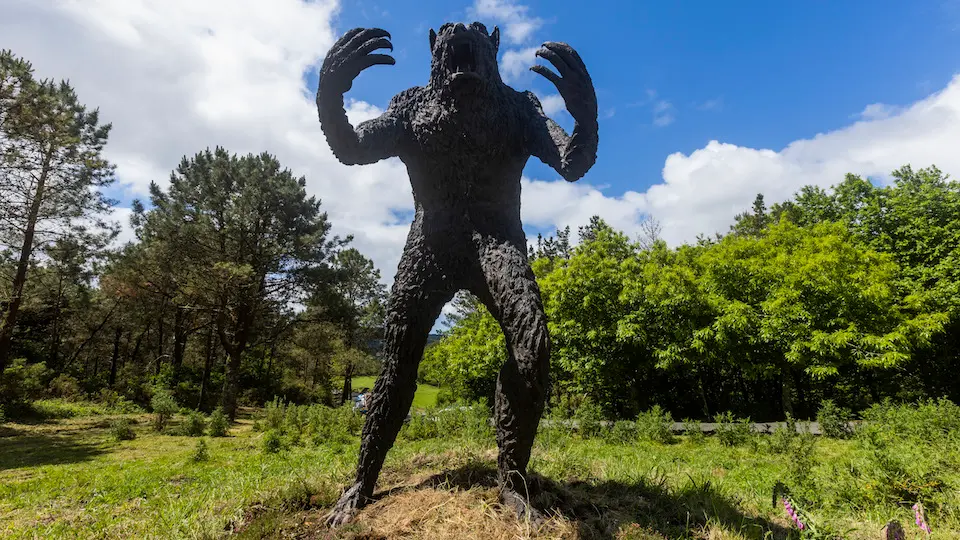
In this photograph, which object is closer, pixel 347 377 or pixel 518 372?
pixel 518 372

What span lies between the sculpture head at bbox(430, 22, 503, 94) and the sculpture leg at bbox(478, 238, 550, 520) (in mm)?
1042

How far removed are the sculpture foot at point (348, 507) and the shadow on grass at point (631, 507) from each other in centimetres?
47

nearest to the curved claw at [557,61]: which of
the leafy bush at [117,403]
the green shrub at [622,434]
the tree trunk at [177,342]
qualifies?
the green shrub at [622,434]

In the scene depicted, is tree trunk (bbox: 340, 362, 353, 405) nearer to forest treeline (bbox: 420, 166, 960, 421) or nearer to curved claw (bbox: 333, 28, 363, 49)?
forest treeline (bbox: 420, 166, 960, 421)

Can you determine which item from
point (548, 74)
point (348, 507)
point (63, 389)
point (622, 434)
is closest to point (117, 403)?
point (63, 389)

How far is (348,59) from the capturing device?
277 cm

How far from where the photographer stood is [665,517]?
9.61 ft

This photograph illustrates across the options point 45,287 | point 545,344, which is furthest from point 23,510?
point 45,287

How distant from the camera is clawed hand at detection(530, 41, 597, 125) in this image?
9.27 feet

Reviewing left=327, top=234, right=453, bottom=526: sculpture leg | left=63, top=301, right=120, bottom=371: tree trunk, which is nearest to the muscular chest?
left=327, top=234, right=453, bottom=526: sculpture leg

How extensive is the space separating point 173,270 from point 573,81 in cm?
1785

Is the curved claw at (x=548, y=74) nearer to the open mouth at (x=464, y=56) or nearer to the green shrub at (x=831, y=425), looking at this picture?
the open mouth at (x=464, y=56)

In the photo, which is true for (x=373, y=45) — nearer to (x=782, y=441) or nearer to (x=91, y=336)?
(x=782, y=441)

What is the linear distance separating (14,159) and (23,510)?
34.5 feet
